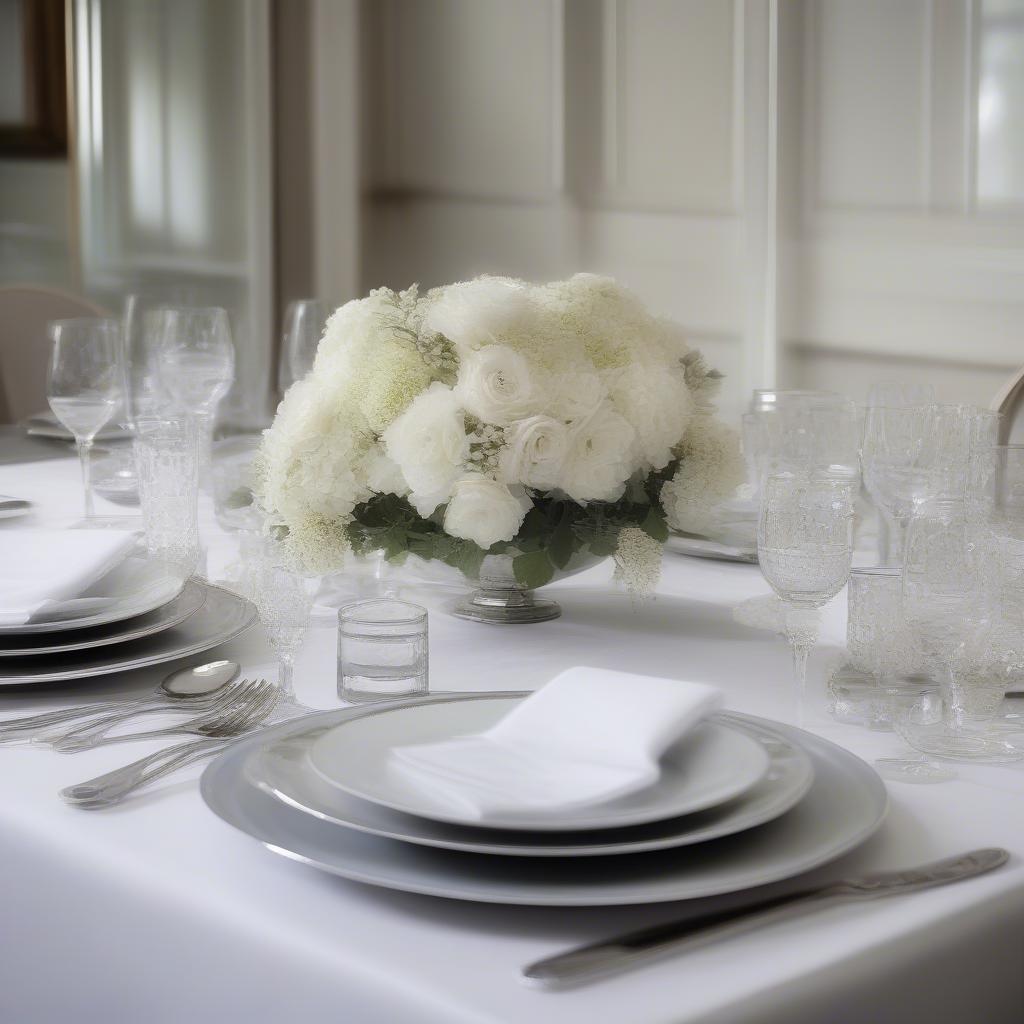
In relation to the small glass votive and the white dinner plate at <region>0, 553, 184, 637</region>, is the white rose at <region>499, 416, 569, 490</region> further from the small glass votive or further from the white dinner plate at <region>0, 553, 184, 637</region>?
the white dinner plate at <region>0, 553, 184, 637</region>

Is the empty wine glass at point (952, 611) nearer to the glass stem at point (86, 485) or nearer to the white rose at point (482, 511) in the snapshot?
the white rose at point (482, 511)

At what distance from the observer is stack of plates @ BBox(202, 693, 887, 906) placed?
69cm

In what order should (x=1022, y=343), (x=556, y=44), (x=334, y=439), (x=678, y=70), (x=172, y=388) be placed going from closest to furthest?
(x=334, y=439) < (x=172, y=388) < (x=1022, y=343) < (x=678, y=70) < (x=556, y=44)

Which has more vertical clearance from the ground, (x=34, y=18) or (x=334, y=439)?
(x=34, y=18)

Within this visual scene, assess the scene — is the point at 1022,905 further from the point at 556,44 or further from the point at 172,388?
the point at 556,44

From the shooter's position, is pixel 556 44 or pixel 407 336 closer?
pixel 407 336

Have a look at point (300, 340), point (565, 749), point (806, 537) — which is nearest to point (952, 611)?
point (806, 537)

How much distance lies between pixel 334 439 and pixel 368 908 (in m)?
0.53

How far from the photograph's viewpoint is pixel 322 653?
117 cm

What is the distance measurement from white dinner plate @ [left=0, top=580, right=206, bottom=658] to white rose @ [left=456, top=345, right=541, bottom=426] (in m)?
0.28

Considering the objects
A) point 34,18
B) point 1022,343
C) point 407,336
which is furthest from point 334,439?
point 34,18

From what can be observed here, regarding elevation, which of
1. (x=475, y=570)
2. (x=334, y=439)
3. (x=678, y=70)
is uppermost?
(x=678, y=70)

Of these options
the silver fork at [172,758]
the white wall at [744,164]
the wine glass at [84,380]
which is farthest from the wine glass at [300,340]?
the white wall at [744,164]

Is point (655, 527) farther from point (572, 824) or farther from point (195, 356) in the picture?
point (195, 356)
